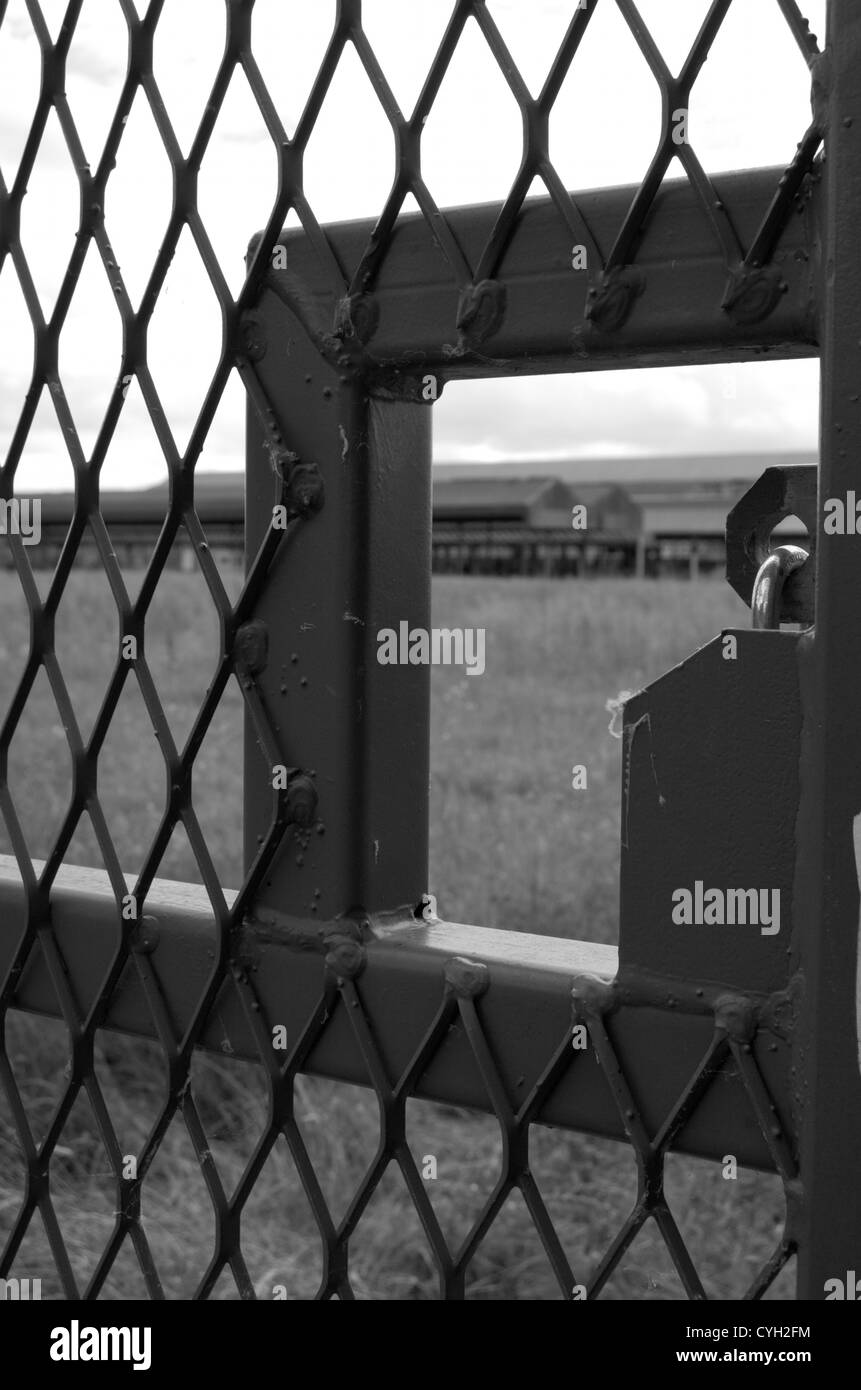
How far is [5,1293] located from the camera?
1266mm

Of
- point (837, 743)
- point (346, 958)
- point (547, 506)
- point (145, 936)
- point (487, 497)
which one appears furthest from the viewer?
point (547, 506)

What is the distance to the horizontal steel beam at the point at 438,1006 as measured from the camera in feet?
3.04

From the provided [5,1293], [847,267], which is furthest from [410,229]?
[5,1293]

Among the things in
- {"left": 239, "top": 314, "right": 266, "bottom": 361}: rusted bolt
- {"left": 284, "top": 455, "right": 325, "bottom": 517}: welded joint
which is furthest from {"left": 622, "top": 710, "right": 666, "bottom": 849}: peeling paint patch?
{"left": 239, "top": 314, "right": 266, "bottom": 361}: rusted bolt

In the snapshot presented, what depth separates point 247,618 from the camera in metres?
1.13

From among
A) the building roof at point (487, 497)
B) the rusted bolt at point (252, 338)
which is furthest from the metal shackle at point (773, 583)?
the building roof at point (487, 497)

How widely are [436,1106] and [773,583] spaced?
3.58 m

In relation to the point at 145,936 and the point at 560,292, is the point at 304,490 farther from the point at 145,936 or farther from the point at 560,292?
the point at 145,936

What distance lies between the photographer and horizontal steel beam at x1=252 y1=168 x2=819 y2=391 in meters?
0.88

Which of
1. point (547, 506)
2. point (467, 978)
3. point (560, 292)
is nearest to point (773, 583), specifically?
point (560, 292)

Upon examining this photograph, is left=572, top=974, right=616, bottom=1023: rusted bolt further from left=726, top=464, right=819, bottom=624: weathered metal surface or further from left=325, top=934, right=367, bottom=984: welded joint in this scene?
left=726, top=464, right=819, bottom=624: weathered metal surface

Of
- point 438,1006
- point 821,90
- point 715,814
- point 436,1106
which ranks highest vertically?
point 821,90

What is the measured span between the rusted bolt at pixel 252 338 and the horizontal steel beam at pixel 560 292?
0.5 inches

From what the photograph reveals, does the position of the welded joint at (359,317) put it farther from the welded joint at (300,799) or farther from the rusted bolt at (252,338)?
the welded joint at (300,799)
